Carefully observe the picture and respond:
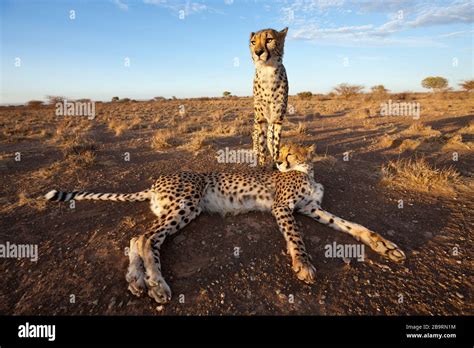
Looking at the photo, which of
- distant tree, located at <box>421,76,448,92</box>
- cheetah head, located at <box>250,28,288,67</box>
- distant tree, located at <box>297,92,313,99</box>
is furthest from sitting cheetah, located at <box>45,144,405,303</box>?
distant tree, located at <box>421,76,448,92</box>

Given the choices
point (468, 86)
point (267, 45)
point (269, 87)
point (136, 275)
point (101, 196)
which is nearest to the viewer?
point (136, 275)

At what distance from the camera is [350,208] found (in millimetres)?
4043

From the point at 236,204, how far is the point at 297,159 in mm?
1144

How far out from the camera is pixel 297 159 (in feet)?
13.6

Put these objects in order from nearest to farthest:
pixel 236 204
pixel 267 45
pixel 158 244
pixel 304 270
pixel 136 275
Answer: pixel 136 275, pixel 304 270, pixel 158 244, pixel 236 204, pixel 267 45

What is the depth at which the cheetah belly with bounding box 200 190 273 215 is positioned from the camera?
3.78 metres

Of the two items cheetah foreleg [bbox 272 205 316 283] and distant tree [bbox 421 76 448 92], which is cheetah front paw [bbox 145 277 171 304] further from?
distant tree [bbox 421 76 448 92]

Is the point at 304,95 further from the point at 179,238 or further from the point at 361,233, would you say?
the point at 179,238

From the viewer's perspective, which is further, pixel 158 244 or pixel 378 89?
pixel 378 89

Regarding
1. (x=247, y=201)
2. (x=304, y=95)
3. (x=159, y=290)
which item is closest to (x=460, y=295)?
(x=247, y=201)

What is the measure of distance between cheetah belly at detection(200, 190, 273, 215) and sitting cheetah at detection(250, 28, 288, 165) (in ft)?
3.96

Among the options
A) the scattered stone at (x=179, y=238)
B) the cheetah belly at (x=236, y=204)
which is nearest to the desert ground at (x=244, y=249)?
A: the scattered stone at (x=179, y=238)

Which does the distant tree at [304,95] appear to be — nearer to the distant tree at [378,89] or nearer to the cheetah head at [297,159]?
the distant tree at [378,89]
